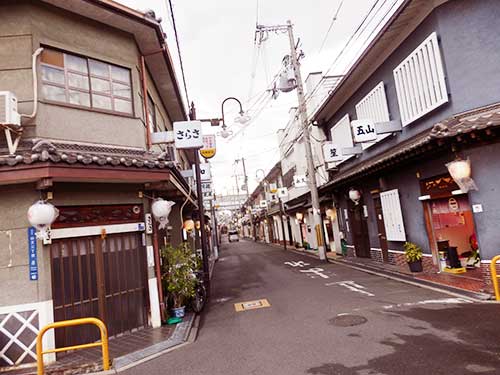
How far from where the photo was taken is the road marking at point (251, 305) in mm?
10300

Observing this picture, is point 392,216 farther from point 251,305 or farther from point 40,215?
point 40,215

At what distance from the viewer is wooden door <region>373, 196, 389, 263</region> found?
51.1ft

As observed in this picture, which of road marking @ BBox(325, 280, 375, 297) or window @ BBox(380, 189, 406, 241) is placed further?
window @ BBox(380, 189, 406, 241)

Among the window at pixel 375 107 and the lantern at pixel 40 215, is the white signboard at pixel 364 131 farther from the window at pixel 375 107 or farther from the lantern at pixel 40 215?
the lantern at pixel 40 215

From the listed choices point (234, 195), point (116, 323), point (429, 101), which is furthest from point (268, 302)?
point (234, 195)

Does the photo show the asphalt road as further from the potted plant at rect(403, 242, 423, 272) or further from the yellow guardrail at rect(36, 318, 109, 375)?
the potted plant at rect(403, 242, 423, 272)

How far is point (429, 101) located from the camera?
11.2 m

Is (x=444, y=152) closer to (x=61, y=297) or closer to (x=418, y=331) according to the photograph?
(x=418, y=331)

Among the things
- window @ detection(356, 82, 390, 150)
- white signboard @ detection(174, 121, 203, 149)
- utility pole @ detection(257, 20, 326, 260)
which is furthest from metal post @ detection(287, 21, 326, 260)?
white signboard @ detection(174, 121, 203, 149)

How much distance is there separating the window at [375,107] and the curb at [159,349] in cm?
1100

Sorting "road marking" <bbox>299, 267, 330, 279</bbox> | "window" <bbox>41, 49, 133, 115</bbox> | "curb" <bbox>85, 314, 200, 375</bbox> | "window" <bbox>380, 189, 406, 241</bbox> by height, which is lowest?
"road marking" <bbox>299, 267, 330, 279</bbox>

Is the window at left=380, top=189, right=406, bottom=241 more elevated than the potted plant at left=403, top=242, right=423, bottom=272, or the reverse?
the window at left=380, top=189, right=406, bottom=241

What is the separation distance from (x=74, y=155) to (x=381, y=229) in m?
13.4

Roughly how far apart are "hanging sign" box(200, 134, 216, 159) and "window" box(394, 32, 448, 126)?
7540 mm
